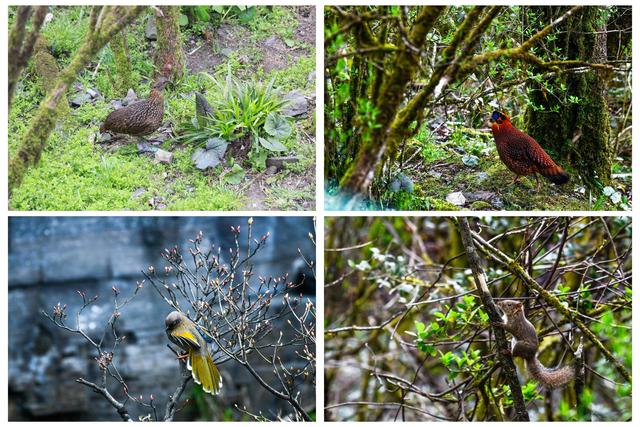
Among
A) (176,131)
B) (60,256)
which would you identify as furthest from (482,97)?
(60,256)

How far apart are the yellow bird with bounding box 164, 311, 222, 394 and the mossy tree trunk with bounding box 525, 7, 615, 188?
1.37 m

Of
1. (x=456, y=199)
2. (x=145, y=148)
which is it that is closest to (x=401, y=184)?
(x=456, y=199)

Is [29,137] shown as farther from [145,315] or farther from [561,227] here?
[561,227]

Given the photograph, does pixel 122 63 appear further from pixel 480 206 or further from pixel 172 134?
pixel 480 206

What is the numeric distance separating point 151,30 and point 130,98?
0.90 feet

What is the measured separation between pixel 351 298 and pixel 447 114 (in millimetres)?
1026

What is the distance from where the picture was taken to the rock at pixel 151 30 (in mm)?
2756

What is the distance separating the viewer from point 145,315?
3.51 metres

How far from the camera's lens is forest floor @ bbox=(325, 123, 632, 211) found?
2473 millimetres

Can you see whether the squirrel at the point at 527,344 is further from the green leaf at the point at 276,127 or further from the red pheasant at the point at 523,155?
the green leaf at the point at 276,127

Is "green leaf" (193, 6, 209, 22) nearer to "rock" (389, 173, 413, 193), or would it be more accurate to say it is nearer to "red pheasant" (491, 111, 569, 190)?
"rock" (389, 173, 413, 193)

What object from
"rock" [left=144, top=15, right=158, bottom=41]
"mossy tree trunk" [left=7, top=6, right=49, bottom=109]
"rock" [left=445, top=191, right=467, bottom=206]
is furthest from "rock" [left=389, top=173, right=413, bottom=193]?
"mossy tree trunk" [left=7, top=6, right=49, bottom=109]

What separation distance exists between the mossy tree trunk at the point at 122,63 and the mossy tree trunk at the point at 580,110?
4.98 feet

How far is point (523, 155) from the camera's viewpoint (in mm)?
2465
